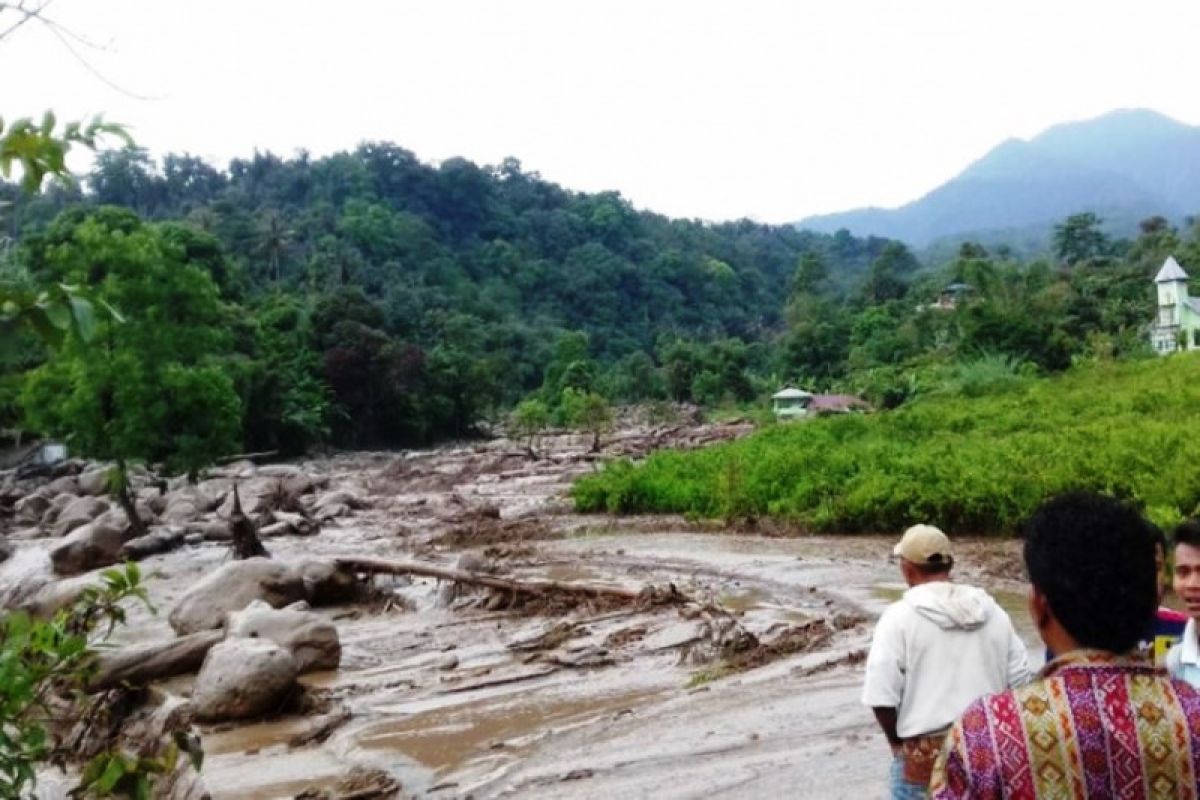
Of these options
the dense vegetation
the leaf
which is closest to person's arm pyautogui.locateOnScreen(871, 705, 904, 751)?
the leaf

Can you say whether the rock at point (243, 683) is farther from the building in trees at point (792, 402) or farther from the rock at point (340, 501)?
the building in trees at point (792, 402)

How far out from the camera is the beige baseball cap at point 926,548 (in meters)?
3.78

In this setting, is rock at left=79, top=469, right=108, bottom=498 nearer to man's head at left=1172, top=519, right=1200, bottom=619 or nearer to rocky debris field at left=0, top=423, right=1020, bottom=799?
rocky debris field at left=0, top=423, right=1020, bottom=799

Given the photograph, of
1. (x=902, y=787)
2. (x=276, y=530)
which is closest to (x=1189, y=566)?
(x=902, y=787)

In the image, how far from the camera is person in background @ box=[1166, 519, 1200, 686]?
10.4ft

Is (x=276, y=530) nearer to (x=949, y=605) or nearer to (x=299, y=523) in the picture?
(x=299, y=523)

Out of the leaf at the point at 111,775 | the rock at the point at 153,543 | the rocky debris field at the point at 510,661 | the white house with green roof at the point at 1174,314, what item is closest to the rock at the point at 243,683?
the rocky debris field at the point at 510,661

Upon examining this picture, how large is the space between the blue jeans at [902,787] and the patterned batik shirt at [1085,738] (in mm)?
1729

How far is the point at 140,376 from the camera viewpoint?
21.2 metres

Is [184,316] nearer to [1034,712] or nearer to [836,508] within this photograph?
[836,508]

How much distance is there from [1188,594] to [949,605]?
0.71 m

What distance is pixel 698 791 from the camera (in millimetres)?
6102

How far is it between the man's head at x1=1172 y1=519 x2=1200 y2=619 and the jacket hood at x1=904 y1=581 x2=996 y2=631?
0.61 meters

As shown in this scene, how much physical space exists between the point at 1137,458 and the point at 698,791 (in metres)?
11.1
